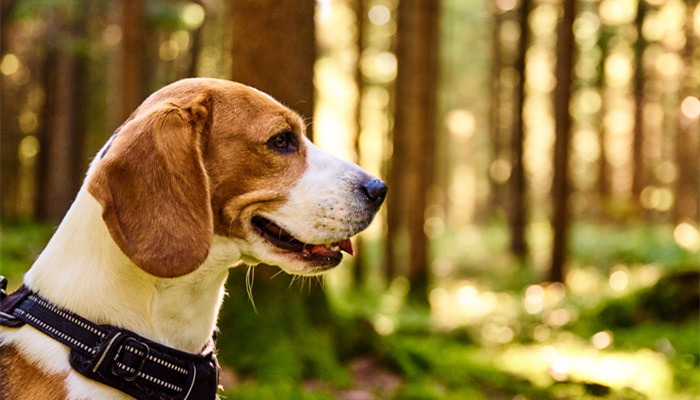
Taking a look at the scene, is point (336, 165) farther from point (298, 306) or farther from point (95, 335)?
point (298, 306)

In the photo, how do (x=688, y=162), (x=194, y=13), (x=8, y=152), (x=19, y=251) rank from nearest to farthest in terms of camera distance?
(x=19, y=251)
(x=194, y=13)
(x=8, y=152)
(x=688, y=162)

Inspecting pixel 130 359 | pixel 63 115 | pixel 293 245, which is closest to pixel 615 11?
pixel 63 115

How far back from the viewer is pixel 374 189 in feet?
11.3

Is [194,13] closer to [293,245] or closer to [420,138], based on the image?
[420,138]

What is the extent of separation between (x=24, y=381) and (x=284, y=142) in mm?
1596

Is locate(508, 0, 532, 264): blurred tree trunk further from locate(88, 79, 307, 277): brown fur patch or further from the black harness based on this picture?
the black harness

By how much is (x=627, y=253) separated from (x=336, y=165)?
17.3m

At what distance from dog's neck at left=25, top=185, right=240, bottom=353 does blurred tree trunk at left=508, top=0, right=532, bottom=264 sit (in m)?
16.7

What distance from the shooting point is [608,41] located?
16281mm

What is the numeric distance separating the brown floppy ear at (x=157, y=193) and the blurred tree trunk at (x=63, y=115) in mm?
15395

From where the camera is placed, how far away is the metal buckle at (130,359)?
2648 millimetres

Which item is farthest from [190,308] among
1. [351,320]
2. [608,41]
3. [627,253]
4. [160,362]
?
[627,253]

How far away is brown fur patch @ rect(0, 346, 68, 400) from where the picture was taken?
262cm

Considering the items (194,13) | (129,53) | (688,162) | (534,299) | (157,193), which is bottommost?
(534,299)
